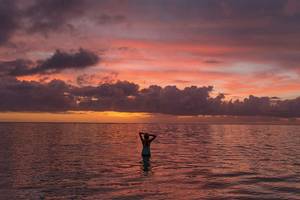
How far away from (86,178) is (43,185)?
4882mm

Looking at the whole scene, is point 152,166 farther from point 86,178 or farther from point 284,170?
point 284,170

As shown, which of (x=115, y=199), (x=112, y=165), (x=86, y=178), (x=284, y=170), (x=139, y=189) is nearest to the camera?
(x=115, y=199)

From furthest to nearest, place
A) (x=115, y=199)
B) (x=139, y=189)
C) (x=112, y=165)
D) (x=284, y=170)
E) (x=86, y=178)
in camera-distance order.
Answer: (x=112, y=165)
(x=284, y=170)
(x=86, y=178)
(x=139, y=189)
(x=115, y=199)

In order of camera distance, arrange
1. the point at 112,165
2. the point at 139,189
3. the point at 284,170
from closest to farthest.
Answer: the point at 139,189 < the point at 284,170 < the point at 112,165

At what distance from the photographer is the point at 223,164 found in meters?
46.7

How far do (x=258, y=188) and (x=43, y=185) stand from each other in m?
17.5

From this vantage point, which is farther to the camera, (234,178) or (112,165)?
(112,165)

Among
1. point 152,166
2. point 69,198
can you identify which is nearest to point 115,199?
point 69,198

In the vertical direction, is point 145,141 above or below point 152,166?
above

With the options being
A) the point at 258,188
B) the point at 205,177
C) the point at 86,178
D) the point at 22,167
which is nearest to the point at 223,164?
the point at 205,177

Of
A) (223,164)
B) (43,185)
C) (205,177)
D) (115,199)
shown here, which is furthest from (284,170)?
Answer: (43,185)

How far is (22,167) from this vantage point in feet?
139

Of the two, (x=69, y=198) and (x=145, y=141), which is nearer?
(x=69, y=198)

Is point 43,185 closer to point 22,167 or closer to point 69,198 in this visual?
point 69,198
